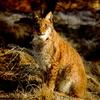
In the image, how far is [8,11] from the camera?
13141 mm

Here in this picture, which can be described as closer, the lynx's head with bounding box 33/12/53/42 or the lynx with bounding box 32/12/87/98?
the lynx's head with bounding box 33/12/53/42

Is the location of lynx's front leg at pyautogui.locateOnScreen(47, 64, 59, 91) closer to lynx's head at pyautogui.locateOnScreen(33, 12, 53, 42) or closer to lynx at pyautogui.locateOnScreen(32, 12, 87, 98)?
lynx at pyautogui.locateOnScreen(32, 12, 87, 98)

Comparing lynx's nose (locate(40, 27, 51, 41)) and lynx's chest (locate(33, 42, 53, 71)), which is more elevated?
lynx's nose (locate(40, 27, 51, 41))

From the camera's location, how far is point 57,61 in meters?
6.74

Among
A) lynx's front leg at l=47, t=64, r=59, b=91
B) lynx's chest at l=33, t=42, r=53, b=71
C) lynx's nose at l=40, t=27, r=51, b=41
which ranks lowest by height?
lynx's front leg at l=47, t=64, r=59, b=91

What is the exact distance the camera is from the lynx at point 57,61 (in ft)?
21.7

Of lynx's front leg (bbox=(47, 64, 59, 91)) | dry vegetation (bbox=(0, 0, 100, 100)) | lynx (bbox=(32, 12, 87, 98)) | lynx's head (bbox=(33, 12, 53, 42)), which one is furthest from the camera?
dry vegetation (bbox=(0, 0, 100, 100))

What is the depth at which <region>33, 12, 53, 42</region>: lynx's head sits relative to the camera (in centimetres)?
649

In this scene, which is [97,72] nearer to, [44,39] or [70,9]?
[44,39]

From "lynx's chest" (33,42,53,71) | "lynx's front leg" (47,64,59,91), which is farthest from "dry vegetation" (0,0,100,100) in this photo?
"lynx's chest" (33,42,53,71)

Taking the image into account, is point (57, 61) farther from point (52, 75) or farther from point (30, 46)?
point (30, 46)

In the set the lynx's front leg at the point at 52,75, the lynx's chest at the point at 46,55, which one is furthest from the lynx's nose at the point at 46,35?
the lynx's front leg at the point at 52,75

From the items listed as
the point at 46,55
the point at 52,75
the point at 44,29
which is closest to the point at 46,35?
the point at 44,29

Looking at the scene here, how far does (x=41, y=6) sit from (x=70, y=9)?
1.04 meters
